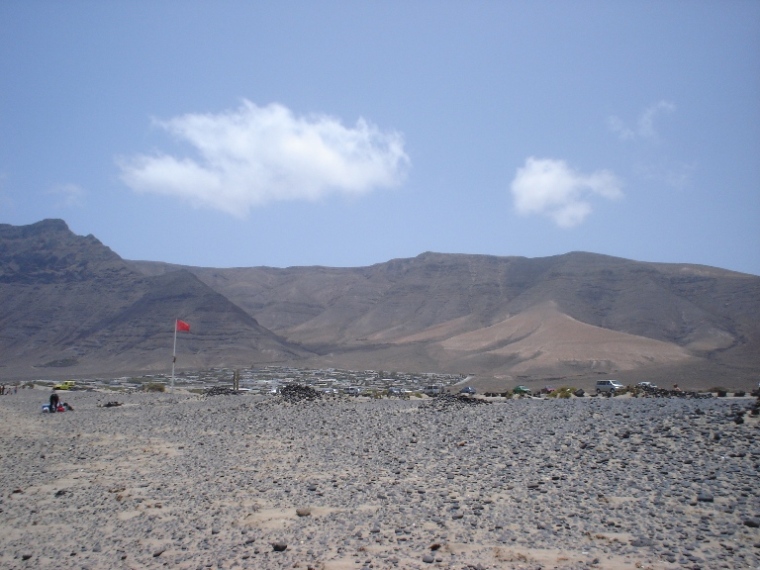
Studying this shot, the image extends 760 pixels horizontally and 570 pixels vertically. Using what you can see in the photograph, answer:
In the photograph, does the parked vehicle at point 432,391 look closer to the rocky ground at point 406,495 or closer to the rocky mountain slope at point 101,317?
the rocky ground at point 406,495

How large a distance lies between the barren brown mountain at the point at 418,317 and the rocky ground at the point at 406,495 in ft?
141

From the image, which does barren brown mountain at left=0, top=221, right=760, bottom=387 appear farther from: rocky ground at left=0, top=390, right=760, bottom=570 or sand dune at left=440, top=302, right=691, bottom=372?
rocky ground at left=0, top=390, right=760, bottom=570

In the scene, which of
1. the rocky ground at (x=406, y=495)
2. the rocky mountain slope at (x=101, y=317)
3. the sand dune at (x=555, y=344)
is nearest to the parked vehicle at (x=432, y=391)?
the rocky ground at (x=406, y=495)

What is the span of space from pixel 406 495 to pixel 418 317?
11898 cm

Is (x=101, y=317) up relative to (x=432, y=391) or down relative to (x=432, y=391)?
up

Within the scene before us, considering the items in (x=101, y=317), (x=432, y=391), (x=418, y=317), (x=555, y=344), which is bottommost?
(x=432, y=391)

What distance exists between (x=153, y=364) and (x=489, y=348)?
4662 cm

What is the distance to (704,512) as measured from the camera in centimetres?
794

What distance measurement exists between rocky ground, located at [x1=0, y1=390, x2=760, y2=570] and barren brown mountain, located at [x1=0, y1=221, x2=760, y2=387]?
43.1 meters

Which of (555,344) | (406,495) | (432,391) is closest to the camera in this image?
(406,495)

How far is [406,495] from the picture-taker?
366 inches

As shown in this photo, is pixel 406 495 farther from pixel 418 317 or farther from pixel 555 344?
pixel 418 317

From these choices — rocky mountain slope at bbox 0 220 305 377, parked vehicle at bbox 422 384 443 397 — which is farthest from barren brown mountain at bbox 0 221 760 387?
parked vehicle at bbox 422 384 443 397

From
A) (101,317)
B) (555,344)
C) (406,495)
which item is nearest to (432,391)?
(406,495)
